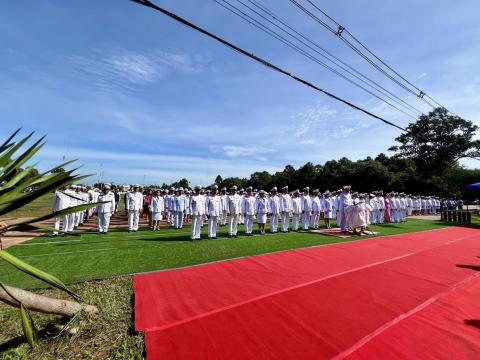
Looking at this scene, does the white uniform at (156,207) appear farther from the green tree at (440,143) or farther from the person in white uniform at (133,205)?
the green tree at (440,143)

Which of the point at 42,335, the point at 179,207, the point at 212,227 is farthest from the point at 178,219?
the point at 42,335

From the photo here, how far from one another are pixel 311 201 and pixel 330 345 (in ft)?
40.9

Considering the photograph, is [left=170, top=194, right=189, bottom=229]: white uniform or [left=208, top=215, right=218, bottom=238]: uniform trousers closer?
[left=208, top=215, right=218, bottom=238]: uniform trousers

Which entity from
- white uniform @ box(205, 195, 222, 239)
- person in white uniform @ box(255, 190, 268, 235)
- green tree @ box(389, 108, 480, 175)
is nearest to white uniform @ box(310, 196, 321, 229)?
person in white uniform @ box(255, 190, 268, 235)

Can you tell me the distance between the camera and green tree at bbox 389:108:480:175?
3869 centimetres

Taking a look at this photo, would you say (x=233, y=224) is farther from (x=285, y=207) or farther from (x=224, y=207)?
(x=224, y=207)

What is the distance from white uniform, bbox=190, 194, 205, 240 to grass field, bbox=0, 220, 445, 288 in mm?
776

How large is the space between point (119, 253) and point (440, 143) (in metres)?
43.3

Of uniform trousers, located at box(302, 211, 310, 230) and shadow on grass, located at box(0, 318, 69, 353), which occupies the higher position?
uniform trousers, located at box(302, 211, 310, 230)

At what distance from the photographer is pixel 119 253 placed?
8.55 meters

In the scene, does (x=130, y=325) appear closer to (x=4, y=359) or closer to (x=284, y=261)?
(x=4, y=359)

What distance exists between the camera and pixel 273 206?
14.4m

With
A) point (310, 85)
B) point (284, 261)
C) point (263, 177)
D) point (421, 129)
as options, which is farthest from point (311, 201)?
point (263, 177)

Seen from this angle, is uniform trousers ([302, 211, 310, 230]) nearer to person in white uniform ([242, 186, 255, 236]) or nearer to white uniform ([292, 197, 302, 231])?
white uniform ([292, 197, 302, 231])
